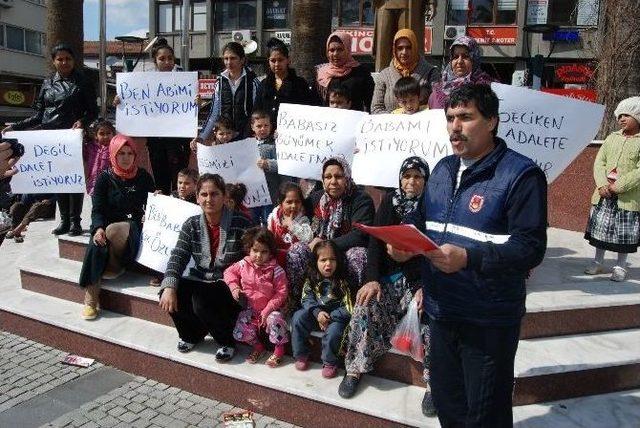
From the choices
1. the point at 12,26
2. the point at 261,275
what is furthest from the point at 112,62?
the point at 261,275

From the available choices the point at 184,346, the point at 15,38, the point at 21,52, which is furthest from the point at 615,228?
the point at 15,38

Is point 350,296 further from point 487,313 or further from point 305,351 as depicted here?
point 487,313

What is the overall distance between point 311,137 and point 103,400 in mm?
2660

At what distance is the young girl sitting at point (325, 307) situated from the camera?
12.0 feet

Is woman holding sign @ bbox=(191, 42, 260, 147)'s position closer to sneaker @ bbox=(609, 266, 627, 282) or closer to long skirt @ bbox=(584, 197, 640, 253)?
long skirt @ bbox=(584, 197, 640, 253)

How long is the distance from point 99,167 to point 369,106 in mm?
2930

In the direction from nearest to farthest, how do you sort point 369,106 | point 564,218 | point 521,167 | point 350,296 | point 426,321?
1. point 521,167
2. point 426,321
3. point 350,296
4. point 369,106
5. point 564,218

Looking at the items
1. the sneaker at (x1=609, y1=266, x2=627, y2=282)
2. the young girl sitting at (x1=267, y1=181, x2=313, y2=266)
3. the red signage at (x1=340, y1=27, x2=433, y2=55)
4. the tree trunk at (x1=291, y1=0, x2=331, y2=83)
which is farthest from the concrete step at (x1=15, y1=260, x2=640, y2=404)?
the red signage at (x1=340, y1=27, x2=433, y2=55)

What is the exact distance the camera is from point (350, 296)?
376 cm

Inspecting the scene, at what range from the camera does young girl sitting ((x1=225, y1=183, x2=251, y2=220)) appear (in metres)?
4.67

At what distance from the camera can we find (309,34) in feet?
25.9

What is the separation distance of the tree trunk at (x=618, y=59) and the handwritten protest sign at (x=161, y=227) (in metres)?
5.78

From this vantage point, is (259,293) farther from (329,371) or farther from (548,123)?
(548,123)

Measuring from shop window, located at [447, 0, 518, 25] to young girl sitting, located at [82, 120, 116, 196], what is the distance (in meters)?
28.5
